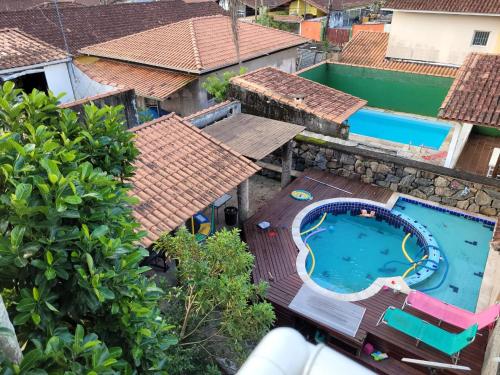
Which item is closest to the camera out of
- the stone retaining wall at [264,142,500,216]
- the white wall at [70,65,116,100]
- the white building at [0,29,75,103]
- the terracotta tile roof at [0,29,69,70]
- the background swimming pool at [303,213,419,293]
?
the background swimming pool at [303,213,419,293]

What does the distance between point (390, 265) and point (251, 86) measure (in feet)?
30.6

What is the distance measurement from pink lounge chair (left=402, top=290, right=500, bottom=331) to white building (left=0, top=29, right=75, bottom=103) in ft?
52.8

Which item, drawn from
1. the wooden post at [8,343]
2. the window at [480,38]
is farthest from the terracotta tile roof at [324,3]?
the wooden post at [8,343]

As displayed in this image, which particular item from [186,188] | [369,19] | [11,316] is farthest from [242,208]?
[369,19]

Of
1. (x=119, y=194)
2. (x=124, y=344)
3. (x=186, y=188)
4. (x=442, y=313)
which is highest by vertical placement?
(x=119, y=194)

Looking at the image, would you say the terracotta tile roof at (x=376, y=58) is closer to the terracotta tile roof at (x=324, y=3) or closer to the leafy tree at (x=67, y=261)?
the terracotta tile roof at (x=324, y=3)

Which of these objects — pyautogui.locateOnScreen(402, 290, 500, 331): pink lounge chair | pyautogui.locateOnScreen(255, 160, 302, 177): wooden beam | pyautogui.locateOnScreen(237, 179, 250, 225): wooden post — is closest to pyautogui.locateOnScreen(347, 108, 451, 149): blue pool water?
pyautogui.locateOnScreen(255, 160, 302, 177): wooden beam

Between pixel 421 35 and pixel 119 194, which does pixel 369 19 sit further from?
pixel 119 194

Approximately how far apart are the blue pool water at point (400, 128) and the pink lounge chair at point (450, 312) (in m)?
14.1

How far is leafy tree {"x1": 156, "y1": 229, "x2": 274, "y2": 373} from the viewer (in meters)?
6.33

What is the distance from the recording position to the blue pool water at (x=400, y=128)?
22.2 m

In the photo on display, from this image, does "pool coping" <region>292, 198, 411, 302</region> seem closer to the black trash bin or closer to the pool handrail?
the pool handrail

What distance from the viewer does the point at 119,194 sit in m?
4.48

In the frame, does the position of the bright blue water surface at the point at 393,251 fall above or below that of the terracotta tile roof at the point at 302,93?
below
